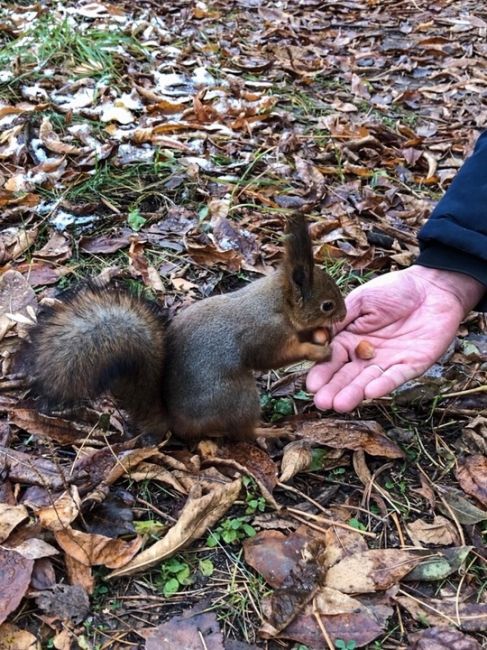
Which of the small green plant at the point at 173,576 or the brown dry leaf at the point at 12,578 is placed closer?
the brown dry leaf at the point at 12,578

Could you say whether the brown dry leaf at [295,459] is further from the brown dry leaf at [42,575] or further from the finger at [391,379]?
the brown dry leaf at [42,575]

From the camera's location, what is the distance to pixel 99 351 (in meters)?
1.65

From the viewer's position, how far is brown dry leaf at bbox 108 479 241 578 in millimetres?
1518

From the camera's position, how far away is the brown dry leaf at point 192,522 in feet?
4.98

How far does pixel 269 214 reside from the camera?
2953 mm

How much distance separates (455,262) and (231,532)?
1.05 meters

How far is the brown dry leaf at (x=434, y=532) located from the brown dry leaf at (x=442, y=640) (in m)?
0.25

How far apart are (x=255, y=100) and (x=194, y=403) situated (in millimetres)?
2525

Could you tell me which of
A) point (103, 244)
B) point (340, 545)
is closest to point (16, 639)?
point (340, 545)

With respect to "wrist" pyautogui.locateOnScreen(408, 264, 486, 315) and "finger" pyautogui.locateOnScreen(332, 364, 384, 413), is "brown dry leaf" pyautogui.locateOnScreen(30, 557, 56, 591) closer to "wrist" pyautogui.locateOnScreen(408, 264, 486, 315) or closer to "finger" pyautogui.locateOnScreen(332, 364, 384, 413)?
"finger" pyautogui.locateOnScreen(332, 364, 384, 413)

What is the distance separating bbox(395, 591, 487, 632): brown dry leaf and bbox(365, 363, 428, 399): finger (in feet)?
1.78

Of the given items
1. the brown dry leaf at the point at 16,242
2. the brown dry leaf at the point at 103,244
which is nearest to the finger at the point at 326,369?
the brown dry leaf at the point at 103,244

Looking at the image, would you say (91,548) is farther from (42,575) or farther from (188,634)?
(188,634)

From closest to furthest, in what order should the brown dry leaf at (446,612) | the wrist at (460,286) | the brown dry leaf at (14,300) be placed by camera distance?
the brown dry leaf at (446,612) < the wrist at (460,286) < the brown dry leaf at (14,300)
